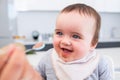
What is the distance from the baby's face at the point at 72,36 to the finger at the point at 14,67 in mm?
276

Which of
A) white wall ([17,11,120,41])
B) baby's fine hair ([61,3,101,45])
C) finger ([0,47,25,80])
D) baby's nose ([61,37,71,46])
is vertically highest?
baby's fine hair ([61,3,101,45])

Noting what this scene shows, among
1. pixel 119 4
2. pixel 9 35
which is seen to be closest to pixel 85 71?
pixel 9 35

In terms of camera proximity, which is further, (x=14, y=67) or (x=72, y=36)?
(x=72, y=36)

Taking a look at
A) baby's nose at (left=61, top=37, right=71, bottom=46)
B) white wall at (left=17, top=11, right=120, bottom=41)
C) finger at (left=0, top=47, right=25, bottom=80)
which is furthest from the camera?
white wall at (left=17, top=11, right=120, bottom=41)

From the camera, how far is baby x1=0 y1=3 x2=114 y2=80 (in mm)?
493

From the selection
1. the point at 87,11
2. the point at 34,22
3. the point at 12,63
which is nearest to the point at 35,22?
the point at 34,22

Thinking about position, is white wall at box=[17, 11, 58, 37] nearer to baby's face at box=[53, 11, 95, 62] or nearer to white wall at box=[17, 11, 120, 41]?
white wall at box=[17, 11, 120, 41]

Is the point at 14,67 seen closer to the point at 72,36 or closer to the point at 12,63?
the point at 12,63

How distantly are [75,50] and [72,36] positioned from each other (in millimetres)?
33

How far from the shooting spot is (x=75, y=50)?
493 mm

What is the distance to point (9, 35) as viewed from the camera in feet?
9.80

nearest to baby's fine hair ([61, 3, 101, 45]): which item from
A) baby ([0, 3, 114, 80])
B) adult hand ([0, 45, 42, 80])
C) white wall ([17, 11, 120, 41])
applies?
baby ([0, 3, 114, 80])

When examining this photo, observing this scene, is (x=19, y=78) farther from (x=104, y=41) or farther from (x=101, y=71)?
(x=104, y=41)

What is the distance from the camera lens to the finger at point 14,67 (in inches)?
7.7
